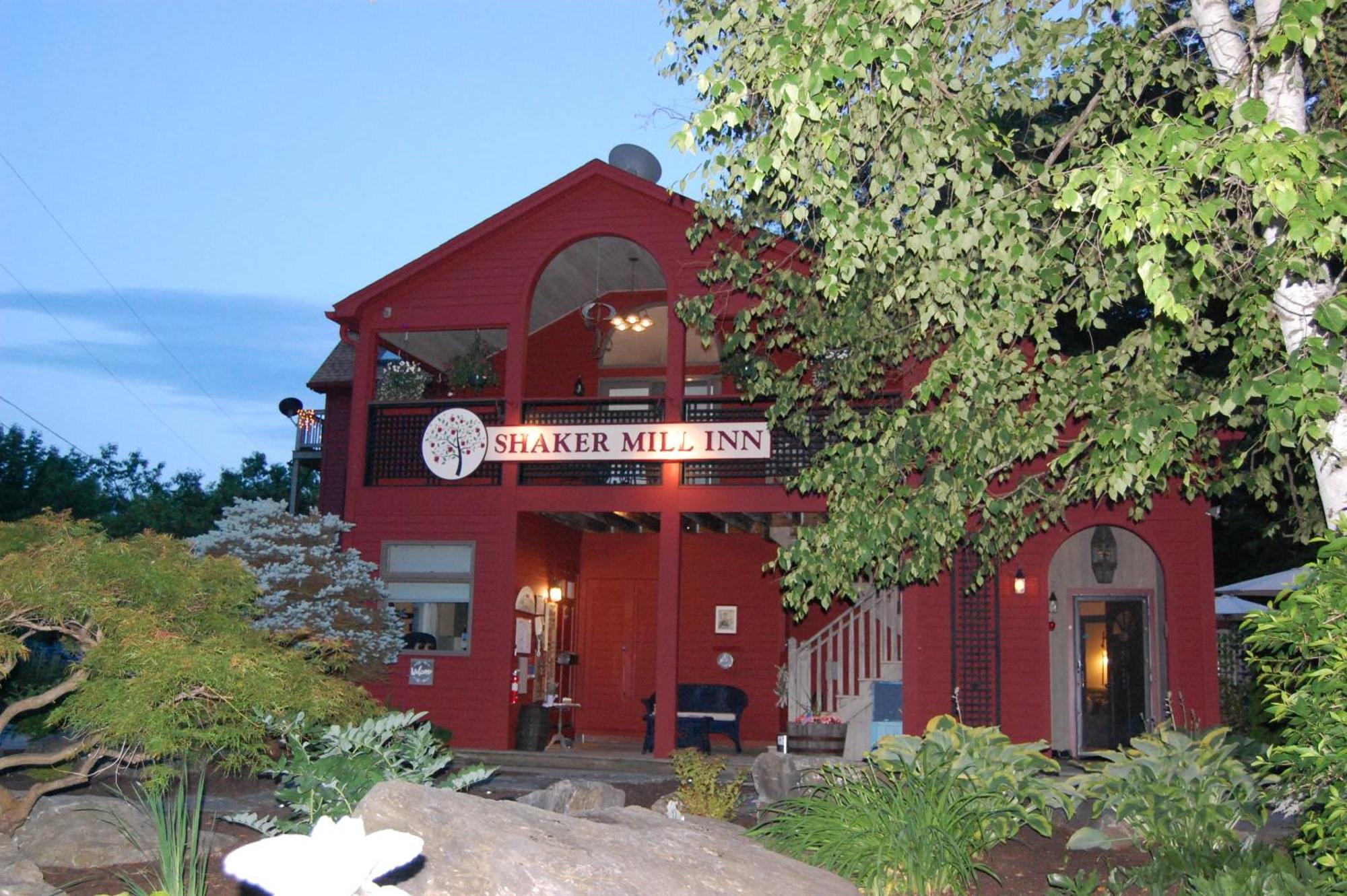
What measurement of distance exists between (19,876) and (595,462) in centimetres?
890

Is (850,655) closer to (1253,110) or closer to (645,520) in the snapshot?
(645,520)

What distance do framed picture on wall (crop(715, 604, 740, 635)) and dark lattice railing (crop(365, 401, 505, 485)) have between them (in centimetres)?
425

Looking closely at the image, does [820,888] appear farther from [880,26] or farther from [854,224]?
[880,26]

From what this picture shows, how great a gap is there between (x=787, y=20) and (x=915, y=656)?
883cm

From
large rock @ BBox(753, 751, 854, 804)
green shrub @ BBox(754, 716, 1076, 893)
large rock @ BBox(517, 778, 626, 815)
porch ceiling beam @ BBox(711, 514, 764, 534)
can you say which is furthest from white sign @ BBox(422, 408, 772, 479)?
green shrub @ BBox(754, 716, 1076, 893)

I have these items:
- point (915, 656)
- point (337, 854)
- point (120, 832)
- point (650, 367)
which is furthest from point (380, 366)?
point (337, 854)

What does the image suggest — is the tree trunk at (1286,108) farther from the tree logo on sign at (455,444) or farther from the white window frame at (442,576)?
the white window frame at (442,576)

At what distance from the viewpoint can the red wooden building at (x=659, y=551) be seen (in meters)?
13.1

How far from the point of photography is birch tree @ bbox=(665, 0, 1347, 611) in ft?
16.2

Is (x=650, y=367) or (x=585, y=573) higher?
(x=650, y=367)

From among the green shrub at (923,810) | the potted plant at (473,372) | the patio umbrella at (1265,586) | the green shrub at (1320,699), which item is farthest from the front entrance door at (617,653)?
the green shrub at (1320,699)

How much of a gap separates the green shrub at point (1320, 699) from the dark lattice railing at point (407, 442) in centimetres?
1082

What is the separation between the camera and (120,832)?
6766mm

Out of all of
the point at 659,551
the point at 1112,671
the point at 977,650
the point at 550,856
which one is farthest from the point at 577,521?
the point at 550,856
